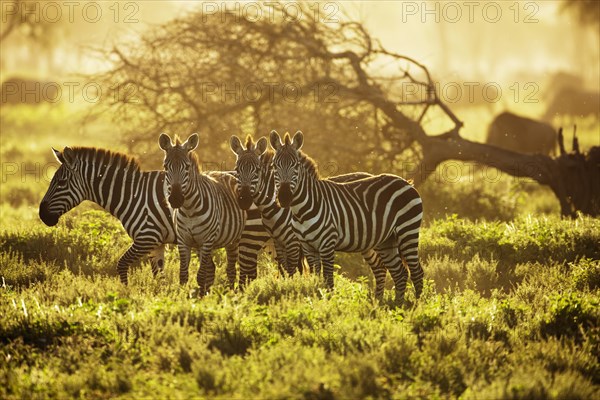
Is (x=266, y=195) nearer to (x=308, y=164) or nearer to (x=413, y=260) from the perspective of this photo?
(x=308, y=164)

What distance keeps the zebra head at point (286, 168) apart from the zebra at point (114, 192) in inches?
56.5

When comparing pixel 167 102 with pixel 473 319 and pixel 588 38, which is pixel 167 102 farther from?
pixel 588 38

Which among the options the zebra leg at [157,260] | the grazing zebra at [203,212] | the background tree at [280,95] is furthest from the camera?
the background tree at [280,95]

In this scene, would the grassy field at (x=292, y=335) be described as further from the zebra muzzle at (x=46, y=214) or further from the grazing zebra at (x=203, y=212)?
the zebra muzzle at (x=46, y=214)

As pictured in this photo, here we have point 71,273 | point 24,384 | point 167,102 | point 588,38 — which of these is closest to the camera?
point 24,384

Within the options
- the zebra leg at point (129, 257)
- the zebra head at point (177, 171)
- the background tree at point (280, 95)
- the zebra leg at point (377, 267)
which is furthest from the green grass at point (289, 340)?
the background tree at point (280, 95)

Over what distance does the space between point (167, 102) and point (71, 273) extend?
6.57 metres

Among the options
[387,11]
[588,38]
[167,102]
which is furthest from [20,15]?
[588,38]

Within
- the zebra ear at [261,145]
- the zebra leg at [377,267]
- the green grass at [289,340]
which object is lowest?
the green grass at [289,340]

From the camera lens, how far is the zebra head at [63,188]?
33.7 feet

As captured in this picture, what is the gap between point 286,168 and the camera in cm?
912

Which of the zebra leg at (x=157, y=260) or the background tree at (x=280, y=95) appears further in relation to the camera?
the background tree at (x=280, y=95)

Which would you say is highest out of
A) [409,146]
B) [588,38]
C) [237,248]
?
[588,38]

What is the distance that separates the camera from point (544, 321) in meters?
8.34
